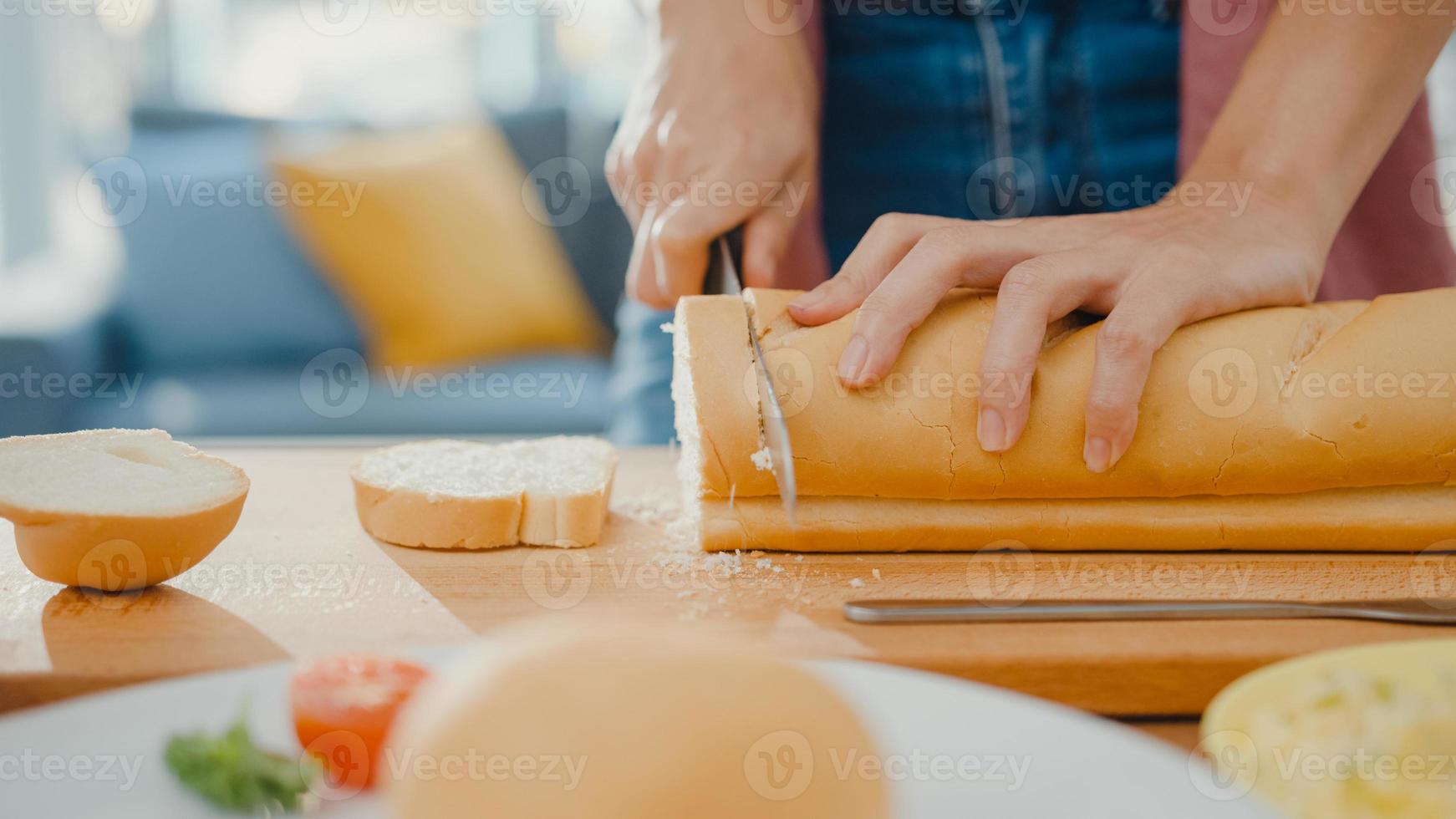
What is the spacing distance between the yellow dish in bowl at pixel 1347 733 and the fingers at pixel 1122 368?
2.06ft

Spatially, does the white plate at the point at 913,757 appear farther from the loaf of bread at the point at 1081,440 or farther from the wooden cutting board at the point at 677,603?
the loaf of bread at the point at 1081,440

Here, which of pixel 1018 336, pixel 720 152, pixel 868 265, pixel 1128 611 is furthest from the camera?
pixel 720 152

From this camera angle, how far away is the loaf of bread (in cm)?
156

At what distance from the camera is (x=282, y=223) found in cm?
484

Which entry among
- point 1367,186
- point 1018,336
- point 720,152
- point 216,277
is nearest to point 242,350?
point 216,277

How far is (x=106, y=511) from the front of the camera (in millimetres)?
1295

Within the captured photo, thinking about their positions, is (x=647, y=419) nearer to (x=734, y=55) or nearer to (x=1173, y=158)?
(x=734, y=55)

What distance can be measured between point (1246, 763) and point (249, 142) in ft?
16.8

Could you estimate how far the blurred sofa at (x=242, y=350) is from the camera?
4.42 m

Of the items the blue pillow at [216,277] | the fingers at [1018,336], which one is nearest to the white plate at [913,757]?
the fingers at [1018,336]

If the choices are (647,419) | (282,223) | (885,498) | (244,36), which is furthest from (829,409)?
(244,36)

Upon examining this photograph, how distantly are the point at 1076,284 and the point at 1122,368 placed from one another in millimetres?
135

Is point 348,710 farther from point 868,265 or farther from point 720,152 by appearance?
point 720,152

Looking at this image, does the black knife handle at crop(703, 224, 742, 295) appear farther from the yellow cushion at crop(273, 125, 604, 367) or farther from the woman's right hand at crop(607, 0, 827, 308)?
the yellow cushion at crop(273, 125, 604, 367)
